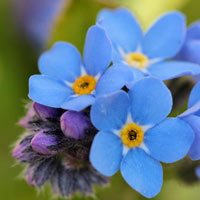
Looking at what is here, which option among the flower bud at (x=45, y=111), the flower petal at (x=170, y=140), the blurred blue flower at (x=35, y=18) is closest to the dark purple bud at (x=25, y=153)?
the flower bud at (x=45, y=111)

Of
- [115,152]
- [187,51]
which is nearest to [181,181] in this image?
[187,51]

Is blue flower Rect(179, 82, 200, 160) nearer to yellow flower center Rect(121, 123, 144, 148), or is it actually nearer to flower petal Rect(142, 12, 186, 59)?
yellow flower center Rect(121, 123, 144, 148)

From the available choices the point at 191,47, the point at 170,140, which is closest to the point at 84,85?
the point at 170,140

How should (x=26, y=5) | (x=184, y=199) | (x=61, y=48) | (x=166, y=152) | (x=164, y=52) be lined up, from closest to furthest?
(x=166, y=152)
(x=61, y=48)
(x=164, y=52)
(x=184, y=199)
(x=26, y=5)

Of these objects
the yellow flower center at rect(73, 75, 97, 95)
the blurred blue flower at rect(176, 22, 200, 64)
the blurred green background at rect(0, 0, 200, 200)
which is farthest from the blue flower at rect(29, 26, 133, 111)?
the blurred green background at rect(0, 0, 200, 200)

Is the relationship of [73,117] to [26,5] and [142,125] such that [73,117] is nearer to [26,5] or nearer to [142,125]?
[142,125]

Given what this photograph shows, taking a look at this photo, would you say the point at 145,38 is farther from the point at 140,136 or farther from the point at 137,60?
the point at 140,136
